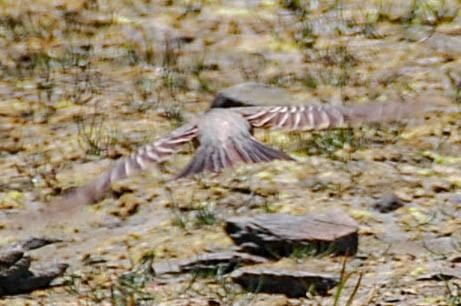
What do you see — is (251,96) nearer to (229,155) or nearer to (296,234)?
(229,155)

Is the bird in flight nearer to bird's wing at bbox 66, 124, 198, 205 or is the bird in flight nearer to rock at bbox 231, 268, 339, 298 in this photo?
bird's wing at bbox 66, 124, 198, 205

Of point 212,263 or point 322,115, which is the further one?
point 322,115

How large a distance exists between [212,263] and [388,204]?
922 millimetres

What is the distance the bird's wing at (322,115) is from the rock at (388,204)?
94cm

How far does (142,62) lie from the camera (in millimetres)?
7602

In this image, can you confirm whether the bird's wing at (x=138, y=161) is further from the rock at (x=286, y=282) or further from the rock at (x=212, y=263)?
the rock at (x=286, y=282)

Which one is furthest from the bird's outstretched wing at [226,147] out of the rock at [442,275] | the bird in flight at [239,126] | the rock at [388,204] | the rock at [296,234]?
the rock at [442,275]

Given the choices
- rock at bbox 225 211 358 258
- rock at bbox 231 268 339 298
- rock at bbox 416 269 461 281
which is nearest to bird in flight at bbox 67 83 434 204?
rock at bbox 225 211 358 258

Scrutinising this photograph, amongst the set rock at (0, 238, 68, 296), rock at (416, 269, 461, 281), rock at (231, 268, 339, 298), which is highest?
rock at (416, 269, 461, 281)

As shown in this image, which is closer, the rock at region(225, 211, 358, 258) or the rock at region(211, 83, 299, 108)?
the rock at region(225, 211, 358, 258)

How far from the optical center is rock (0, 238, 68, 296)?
471 centimetres

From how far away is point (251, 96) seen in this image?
6.77 metres

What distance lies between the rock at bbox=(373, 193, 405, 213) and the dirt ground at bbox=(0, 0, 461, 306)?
26 mm

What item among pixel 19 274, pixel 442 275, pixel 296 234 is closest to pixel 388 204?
pixel 296 234
